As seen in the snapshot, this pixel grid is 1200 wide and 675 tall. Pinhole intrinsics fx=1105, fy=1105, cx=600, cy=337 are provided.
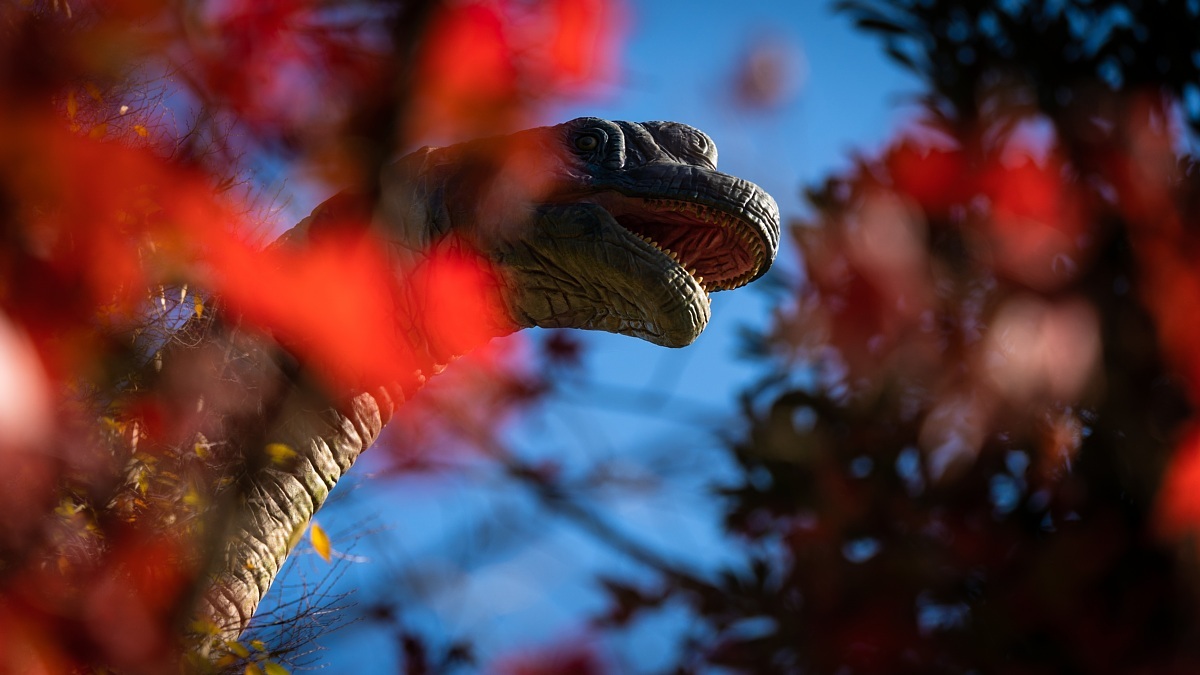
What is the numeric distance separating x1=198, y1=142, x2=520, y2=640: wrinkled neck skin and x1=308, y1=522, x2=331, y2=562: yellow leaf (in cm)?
4

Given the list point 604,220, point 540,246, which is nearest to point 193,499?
point 540,246

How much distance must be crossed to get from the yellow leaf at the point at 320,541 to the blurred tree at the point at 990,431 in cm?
182

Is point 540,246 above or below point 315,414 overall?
above

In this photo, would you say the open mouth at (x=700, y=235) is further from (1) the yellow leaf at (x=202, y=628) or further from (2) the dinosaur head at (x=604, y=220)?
(1) the yellow leaf at (x=202, y=628)

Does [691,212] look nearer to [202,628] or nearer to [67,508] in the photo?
[202,628]

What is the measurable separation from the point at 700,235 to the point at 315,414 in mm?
1553

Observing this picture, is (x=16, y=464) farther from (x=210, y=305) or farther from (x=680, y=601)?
(x=680, y=601)

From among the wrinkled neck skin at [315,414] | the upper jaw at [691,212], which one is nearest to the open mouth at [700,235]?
the upper jaw at [691,212]

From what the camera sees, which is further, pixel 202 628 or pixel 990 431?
pixel 990 431

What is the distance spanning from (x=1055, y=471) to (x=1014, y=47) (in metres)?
2.82

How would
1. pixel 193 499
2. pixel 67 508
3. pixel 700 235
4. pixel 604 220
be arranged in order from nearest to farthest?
pixel 67 508
pixel 193 499
pixel 604 220
pixel 700 235

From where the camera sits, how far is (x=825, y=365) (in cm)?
609

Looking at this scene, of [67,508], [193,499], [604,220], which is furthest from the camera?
[604,220]

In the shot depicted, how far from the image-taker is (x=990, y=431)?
5.14m
